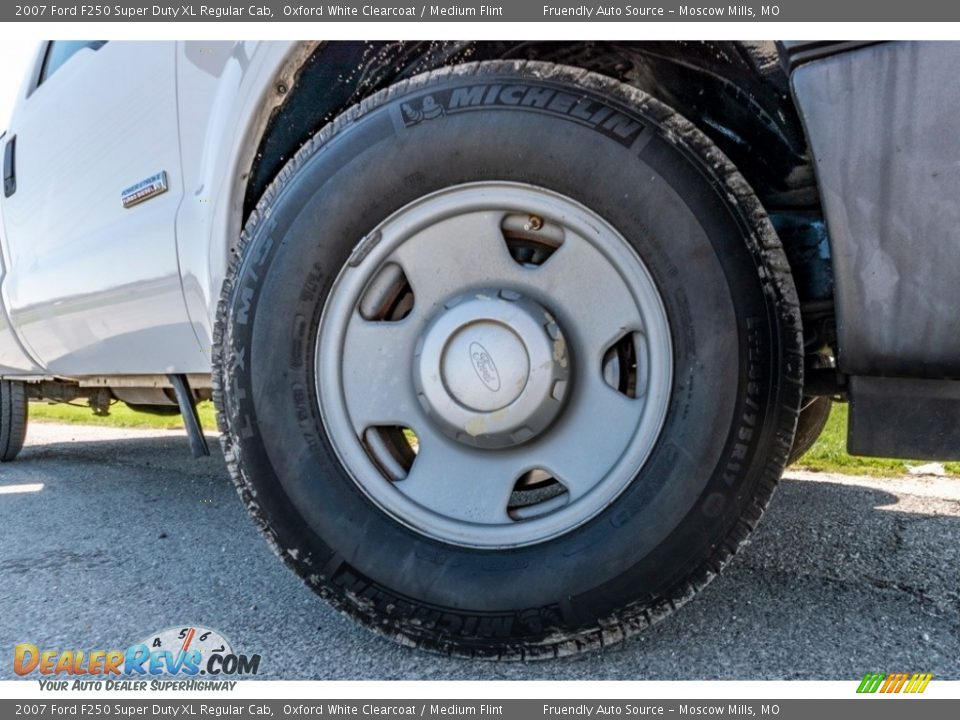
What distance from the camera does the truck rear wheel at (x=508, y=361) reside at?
1.16 m

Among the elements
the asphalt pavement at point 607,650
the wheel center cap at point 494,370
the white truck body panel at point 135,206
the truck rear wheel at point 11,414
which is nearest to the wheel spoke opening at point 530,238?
the wheel center cap at point 494,370

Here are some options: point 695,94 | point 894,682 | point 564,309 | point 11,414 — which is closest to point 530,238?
point 564,309

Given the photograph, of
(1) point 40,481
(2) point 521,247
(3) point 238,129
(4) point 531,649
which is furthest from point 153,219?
(1) point 40,481

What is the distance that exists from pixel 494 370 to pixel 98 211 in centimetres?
154

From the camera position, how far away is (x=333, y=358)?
4.34 ft

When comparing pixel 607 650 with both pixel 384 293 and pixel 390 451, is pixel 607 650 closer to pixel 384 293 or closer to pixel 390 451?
pixel 390 451

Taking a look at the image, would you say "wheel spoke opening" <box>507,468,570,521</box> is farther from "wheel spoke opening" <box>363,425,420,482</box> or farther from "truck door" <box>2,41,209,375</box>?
"truck door" <box>2,41,209,375</box>

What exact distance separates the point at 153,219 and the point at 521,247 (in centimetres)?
108

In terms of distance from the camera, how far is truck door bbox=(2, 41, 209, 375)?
187cm

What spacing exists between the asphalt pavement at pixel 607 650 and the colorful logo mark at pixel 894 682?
27 millimetres

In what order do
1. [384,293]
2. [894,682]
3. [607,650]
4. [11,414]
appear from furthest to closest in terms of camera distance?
[11,414], [384,293], [607,650], [894,682]

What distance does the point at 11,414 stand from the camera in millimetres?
4031

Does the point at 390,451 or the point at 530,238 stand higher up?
the point at 530,238

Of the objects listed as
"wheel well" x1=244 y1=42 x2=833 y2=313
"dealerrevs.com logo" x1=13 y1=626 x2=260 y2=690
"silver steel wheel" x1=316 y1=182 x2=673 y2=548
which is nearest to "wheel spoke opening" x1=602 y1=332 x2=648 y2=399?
"silver steel wheel" x1=316 y1=182 x2=673 y2=548
